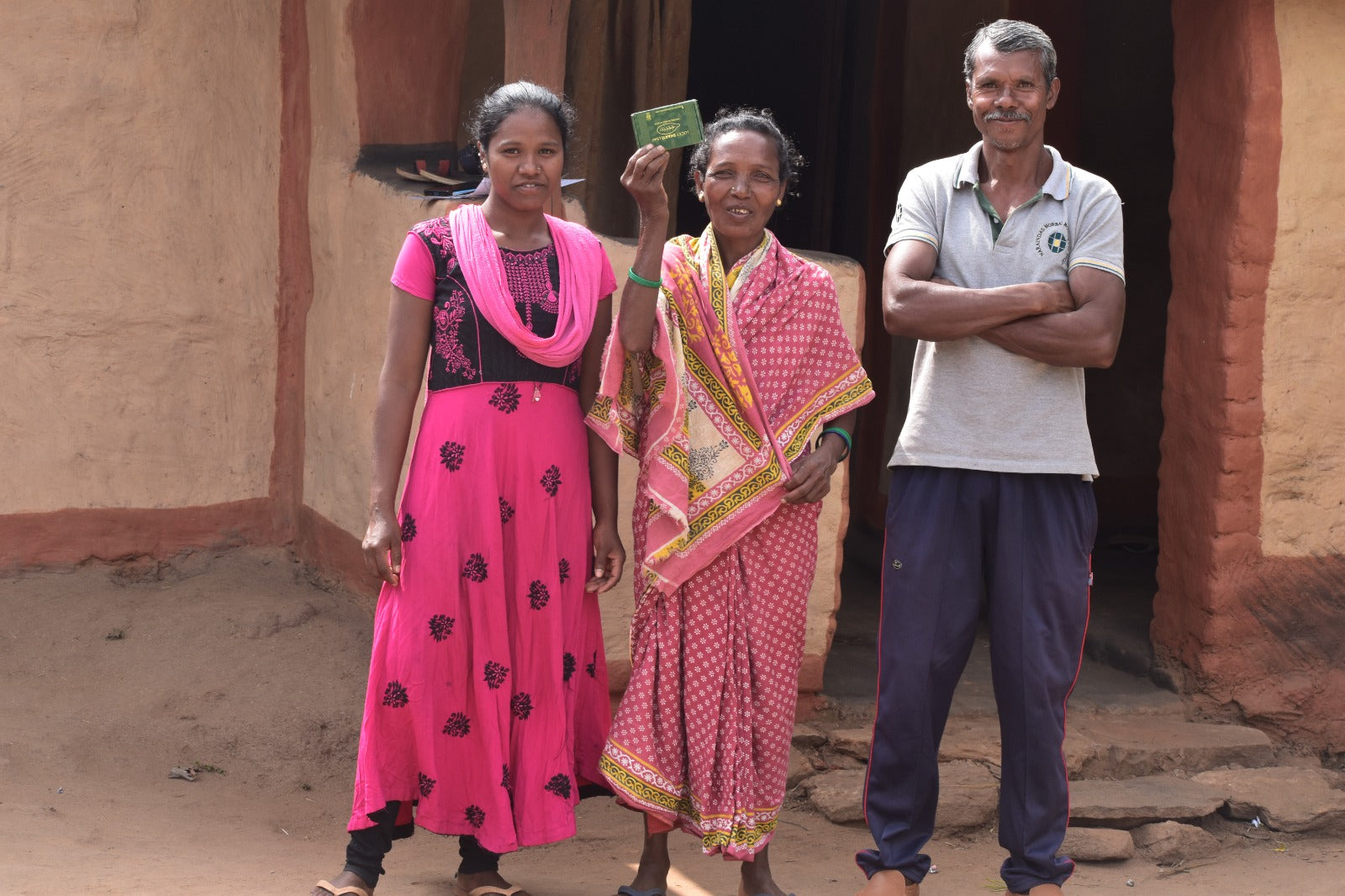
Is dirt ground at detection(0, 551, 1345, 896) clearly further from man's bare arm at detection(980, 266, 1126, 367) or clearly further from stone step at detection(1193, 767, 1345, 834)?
man's bare arm at detection(980, 266, 1126, 367)

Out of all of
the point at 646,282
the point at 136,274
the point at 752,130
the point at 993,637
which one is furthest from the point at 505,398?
the point at 136,274

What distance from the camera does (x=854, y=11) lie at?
7355 mm

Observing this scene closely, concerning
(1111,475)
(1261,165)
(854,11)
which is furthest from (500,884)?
A: (854,11)

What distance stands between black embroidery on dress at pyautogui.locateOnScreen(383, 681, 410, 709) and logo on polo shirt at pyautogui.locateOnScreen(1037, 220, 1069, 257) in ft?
5.54

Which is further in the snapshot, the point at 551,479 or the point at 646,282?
the point at 551,479

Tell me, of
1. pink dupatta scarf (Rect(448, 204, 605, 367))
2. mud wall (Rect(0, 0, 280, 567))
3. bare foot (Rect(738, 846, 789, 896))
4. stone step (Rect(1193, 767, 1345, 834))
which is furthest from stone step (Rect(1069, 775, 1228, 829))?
mud wall (Rect(0, 0, 280, 567))

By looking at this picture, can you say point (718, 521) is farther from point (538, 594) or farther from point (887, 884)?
point (887, 884)

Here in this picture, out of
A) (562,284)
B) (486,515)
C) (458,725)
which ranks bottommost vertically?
(458,725)

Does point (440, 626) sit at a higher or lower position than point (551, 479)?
lower

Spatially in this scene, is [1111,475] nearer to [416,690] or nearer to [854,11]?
[854,11]

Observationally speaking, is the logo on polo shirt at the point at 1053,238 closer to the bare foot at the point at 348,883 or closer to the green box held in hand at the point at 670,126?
the green box held in hand at the point at 670,126

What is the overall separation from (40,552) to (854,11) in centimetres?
449

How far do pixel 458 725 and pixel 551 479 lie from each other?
0.58m

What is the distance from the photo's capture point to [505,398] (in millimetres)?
3291
